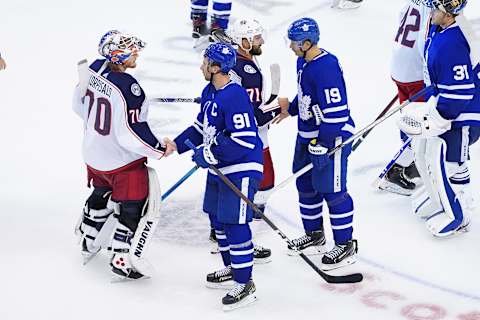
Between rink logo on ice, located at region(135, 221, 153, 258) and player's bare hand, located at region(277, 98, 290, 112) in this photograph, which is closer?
rink logo on ice, located at region(135, 221, 153, 258)

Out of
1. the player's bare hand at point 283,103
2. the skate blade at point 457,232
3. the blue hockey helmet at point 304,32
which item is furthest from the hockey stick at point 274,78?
the skate blade at point 457,232

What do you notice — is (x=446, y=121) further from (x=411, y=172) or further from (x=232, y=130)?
(x=232, y=130)

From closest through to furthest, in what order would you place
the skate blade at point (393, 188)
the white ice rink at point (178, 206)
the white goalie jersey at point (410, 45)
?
the white ice rink at point (178, 206)
the white goalie jersey at point (410, 45)
the skate blade at point (393, 188)

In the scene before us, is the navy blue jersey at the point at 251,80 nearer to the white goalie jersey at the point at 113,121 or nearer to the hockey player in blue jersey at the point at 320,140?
the hockey player in blue jersey at the point at 320,140

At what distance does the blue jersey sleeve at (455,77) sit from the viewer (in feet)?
18.0

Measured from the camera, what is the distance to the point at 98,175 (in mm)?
5414

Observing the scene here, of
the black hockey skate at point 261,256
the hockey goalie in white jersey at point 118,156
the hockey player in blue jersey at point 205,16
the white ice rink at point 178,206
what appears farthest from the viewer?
the hockey player in blue jersey at point 205,16

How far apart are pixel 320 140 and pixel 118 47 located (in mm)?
1059

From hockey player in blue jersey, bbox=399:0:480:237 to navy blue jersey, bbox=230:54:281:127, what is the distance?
0.74 metres

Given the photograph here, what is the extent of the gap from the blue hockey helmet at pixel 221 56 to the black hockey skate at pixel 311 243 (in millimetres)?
1174

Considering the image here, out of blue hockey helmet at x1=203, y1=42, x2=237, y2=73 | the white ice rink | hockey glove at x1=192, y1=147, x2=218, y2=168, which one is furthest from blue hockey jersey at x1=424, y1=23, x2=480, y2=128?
hockey glove at x1=192, y1=147, x2=218, y2=168

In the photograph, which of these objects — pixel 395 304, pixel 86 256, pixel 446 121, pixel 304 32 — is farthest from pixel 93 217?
pixel 446 121

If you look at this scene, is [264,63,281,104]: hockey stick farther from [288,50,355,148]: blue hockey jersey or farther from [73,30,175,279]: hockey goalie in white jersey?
[73,30,175,279]: hockey goalie in white jersey

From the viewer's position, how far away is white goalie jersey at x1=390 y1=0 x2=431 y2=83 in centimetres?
634
